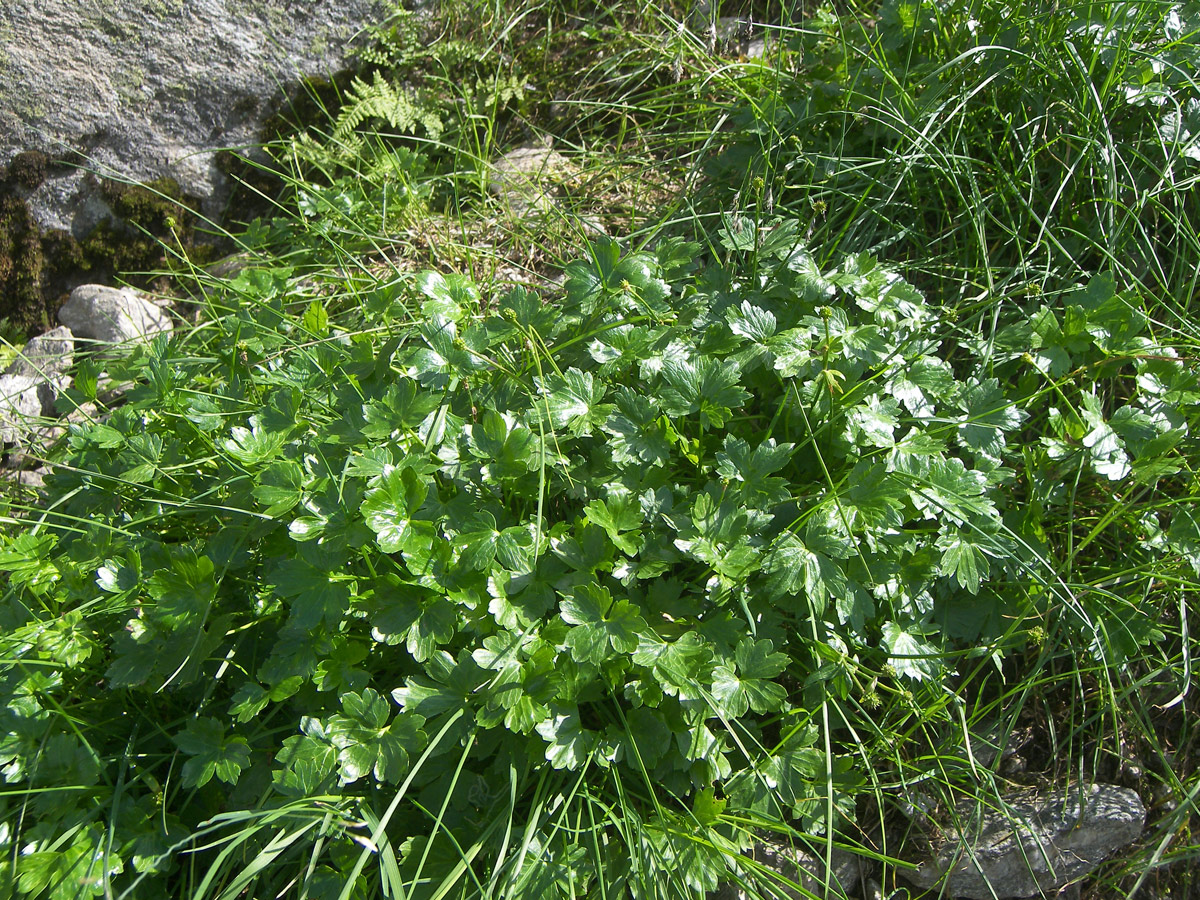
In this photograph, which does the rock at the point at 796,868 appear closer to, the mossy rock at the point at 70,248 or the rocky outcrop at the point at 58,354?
the rocky outcrop at the point at 58,354

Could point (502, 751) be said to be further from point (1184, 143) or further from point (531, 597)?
point (1184, 143)

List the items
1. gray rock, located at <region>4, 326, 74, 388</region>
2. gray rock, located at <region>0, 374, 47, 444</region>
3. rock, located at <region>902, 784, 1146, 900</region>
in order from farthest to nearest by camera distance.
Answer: gray rock, located at <region>4, 326, 74, 388</region>, gray rock, located at <region>0, 374, 47, 444</region>, rock, located at <region>902, 784, 1146, 900</region>

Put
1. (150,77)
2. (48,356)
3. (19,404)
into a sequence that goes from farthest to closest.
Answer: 1. (150,77)
2. (48,356)
3. (19,404)

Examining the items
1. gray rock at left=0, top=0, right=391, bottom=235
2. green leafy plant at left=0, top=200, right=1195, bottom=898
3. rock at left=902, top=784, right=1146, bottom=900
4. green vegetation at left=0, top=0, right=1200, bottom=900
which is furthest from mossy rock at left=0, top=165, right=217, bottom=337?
rock at left=902, top=784, right=1146, bottom=900

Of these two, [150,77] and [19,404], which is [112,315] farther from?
[150,77]

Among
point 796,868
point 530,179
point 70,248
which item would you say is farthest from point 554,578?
point 70,248

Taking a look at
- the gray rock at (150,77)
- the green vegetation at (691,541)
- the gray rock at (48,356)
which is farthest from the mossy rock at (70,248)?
the green vegetation at (691,541)

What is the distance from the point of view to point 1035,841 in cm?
189

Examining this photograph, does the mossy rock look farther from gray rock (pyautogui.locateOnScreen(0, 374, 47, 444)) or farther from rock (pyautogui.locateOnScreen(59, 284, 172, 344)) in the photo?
gray rock (pyautogui.locateOnScreen(0, 374, 47, 444))

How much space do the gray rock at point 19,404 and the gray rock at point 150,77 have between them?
2.14 ft

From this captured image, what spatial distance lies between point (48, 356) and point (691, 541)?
2555 mm

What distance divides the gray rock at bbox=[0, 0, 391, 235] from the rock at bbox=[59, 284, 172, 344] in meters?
0.33

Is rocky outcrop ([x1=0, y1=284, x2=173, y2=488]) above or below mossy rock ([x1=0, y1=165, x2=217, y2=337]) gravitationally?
below

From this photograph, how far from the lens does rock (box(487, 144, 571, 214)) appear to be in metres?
3.03
